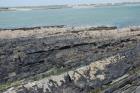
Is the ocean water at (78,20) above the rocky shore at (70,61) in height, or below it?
below

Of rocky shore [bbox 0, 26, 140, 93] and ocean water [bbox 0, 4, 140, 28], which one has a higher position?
rocky shore [bbox 0, 26, 140, 93]

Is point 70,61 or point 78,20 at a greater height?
point 70,61

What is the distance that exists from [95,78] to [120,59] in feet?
11.7

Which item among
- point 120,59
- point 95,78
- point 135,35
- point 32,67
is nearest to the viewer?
point 95,78

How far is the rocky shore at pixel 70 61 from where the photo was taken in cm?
2188

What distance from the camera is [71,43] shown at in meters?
35.8

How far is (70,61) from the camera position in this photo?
3045cm

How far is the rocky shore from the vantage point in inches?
861

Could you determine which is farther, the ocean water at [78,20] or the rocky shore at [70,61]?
the ocean water at [78,20]

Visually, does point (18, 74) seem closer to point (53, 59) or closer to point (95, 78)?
point (53, 59)

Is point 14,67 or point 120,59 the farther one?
point 14,67

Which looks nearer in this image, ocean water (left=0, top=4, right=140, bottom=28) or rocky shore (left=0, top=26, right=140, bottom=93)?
rocky shore (left=0, top=26, right=140, bottom=93)

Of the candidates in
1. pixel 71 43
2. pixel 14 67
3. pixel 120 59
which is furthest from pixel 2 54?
pixel 120 59

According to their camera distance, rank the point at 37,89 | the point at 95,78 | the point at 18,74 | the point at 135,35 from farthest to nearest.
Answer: the point at 135,35
the point at 18,74
the point at 95,78
the point at 37,89
